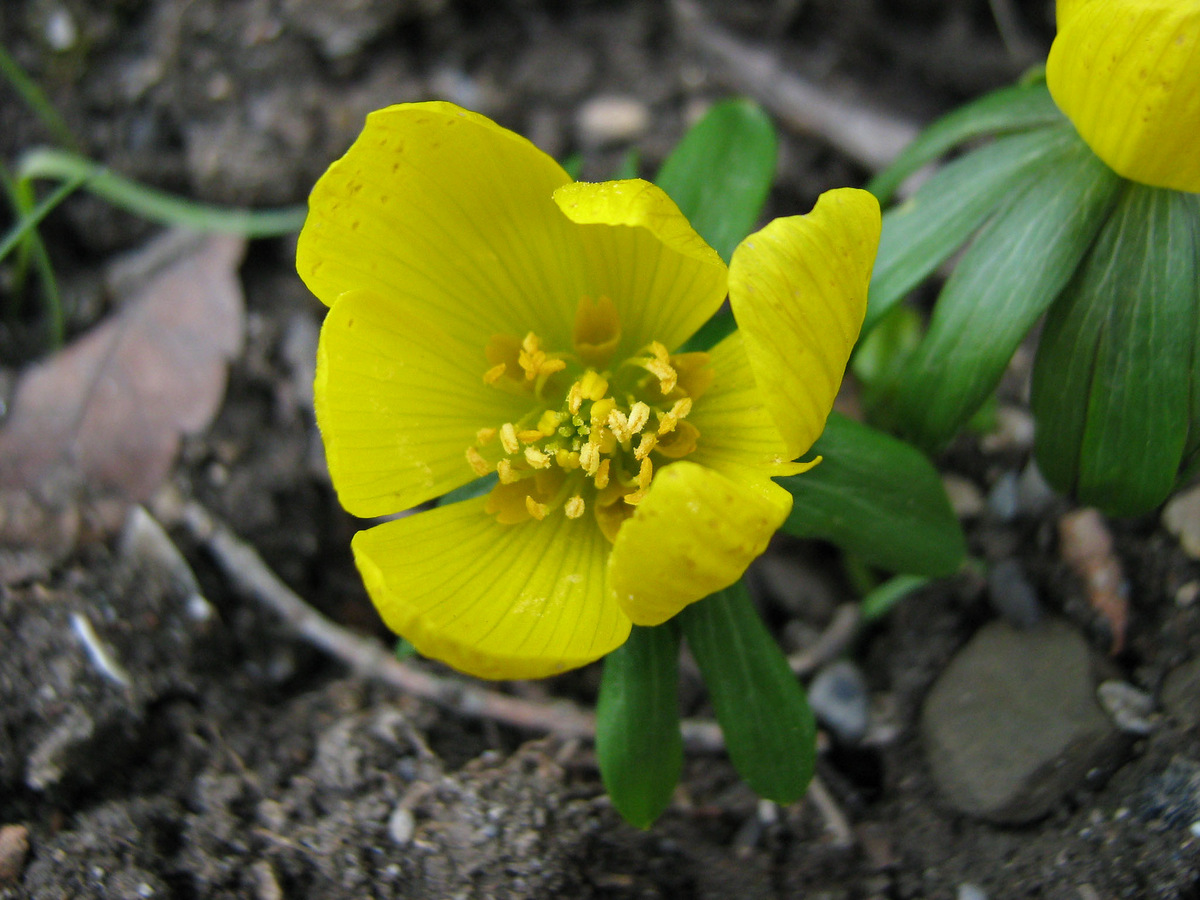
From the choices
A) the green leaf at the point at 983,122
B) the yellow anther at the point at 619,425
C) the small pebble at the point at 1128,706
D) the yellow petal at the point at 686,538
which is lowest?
the small pebble at the point at 1128,706

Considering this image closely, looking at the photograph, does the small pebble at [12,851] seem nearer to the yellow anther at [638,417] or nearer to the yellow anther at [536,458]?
the yellow anther at [536,458]

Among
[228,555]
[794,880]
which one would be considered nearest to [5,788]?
[228,555]

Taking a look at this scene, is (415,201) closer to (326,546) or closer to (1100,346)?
(326,546)

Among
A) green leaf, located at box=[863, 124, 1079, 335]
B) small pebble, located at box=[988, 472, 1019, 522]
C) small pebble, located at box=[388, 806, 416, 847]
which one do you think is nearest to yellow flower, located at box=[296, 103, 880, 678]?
green leaf, located at box=[863, 124, 1079, 335]

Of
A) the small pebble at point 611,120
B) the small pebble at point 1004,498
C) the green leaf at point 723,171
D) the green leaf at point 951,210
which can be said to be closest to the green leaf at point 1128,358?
the green leaf at point 951,210

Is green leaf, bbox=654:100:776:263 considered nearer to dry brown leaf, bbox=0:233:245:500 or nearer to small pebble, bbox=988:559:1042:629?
small pebble, bbox=988:559:1042:629

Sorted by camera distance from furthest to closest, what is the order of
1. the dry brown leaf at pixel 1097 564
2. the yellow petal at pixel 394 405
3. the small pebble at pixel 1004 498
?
1. the small pebble at pixel 1004 498
2. the dry brown leaf at pixel 1097 564
3. the yellow petal at pixel 394 405
